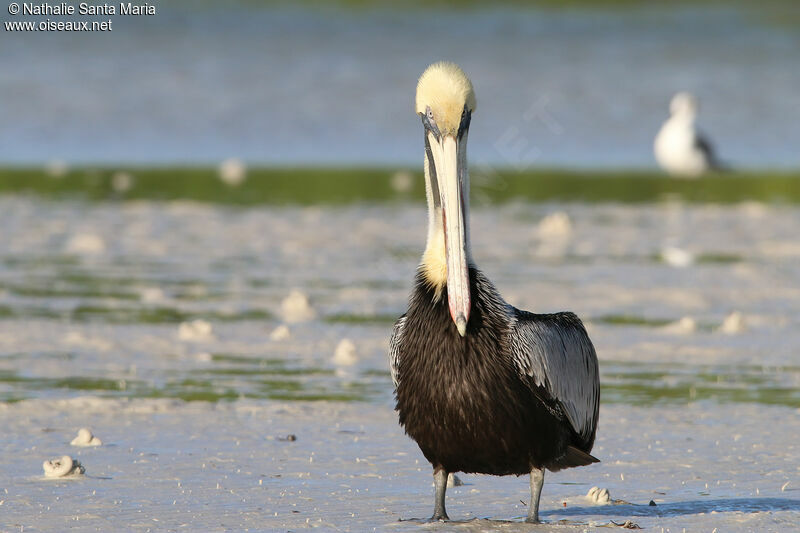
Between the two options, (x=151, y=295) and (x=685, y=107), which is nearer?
(x=151, y=295)

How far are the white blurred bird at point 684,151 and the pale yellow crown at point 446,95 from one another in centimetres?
1447

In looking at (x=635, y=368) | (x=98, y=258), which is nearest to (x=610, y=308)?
(x=635, y=368)

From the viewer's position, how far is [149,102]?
76.1 ft

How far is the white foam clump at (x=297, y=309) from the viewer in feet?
29.7

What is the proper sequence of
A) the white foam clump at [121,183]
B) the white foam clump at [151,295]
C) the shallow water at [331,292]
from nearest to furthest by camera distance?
the shallow water at [331,292], the white foam clump at [151,295], the white foam clump at [121,183]

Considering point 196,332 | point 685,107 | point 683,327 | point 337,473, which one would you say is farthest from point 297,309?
point 685,107

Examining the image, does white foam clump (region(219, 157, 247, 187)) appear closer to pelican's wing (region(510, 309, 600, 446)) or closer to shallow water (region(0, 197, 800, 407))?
shallow water (region(0, 197, 800, 407))

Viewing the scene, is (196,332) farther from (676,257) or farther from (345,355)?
(676,257)

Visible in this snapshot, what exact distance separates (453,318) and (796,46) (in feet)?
85.6

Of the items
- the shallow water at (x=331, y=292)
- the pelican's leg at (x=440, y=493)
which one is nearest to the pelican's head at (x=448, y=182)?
Result: the pelican's leg at (x=440, y=493)

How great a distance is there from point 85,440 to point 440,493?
1.72 metres

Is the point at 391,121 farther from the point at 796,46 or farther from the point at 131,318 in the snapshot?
the point at 131,318

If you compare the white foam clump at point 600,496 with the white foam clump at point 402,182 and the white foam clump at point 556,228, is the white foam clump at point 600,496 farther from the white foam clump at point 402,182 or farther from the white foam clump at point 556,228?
the white foam clump at point 402,182

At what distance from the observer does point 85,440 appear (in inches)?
239
